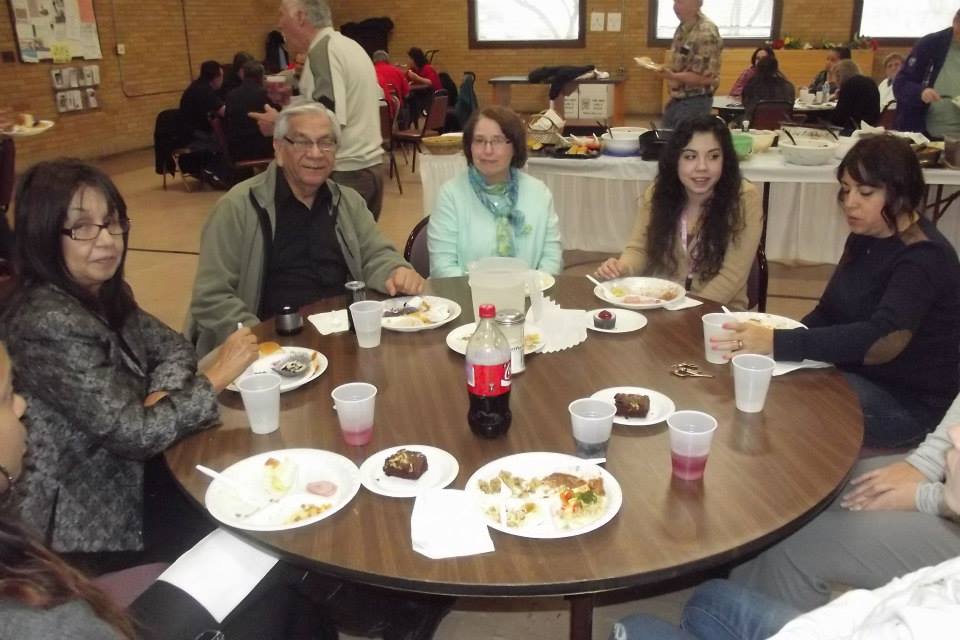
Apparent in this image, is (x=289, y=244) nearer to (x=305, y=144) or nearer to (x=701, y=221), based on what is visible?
(x=305, y=144)

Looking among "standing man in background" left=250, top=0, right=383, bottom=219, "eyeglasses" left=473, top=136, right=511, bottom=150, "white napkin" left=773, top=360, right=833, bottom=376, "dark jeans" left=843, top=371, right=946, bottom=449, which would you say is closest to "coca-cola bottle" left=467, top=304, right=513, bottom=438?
"white napkin" left=773, top=360, right=833, bottom=376

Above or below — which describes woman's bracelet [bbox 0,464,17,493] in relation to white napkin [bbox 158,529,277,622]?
above

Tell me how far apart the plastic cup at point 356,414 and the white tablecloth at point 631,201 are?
3.23m

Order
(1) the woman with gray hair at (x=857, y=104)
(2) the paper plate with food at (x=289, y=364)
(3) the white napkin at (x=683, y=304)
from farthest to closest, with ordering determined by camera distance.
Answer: (1) the woman with gray hair at (x=857, y=104) → (3) the white napkin at (x=683, y=304) → (2) the paper plate with food at (x=289, y=364)

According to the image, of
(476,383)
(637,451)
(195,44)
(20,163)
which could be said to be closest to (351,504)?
(476,383)

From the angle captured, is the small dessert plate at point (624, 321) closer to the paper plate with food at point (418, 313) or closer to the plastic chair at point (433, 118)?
the paper plate with food at point (418, 313)

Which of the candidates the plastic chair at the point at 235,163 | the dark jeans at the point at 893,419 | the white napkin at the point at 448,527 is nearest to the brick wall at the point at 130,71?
the plastic chair at the point at 235,163

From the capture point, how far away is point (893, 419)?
1.95 metres

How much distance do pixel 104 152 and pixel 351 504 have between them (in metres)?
9.27

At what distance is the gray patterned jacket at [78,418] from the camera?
1.45 meters

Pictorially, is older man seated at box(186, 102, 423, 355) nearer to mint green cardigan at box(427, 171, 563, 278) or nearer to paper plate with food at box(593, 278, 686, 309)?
mint green cardigan at box(427, 171, 563, 278)

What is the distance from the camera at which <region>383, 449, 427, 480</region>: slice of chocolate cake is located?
4.29 ft

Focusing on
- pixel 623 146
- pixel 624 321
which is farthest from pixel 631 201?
pixel 624 321

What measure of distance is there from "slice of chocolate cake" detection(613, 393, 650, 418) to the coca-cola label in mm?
243
